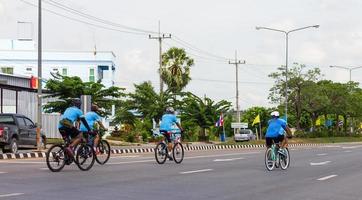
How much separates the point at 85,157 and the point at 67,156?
0.72 m

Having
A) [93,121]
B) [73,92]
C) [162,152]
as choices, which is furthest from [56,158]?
[73,92]

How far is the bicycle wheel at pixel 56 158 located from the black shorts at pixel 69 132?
0.36 metres

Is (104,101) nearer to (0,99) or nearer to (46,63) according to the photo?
(0,99)

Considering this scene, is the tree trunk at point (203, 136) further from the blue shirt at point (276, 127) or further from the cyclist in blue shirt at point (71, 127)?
the cyclist in blue shirt at point (71, 127)

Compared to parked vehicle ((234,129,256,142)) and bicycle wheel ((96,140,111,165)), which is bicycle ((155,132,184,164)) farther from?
parked vehicle ((234,129,256,142))

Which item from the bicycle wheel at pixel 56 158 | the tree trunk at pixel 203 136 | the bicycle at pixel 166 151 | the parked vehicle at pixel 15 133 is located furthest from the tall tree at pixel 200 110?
the bicycle wheel at pixel 56 158

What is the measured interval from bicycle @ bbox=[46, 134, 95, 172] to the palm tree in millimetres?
50033

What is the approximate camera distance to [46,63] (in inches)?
2763

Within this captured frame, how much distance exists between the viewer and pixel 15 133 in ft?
88.5

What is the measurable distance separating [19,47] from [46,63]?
5.15m

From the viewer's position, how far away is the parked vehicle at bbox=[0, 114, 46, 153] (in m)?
26.1

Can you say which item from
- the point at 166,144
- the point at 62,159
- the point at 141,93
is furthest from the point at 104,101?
the point at 62,159

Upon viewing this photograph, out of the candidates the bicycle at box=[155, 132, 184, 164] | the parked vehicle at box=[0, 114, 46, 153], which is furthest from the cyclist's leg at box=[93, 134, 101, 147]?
the parked vehicle at box=[0, 114, 46, 153]

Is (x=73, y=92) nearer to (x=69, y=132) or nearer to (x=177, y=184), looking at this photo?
(x=69, y=132)
